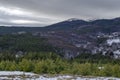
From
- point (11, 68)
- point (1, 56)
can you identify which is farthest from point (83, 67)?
point (1, 56)

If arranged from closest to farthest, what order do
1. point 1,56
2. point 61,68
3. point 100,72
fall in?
1. point 100,72
2. point 61,68
3. point 1,56

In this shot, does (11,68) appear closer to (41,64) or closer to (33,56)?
(41,64)

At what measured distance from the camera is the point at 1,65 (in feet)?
224

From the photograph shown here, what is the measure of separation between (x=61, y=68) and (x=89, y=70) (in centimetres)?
1153

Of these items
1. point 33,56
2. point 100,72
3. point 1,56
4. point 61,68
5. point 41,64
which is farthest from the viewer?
point 33,56

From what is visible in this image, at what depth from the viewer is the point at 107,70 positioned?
187ft

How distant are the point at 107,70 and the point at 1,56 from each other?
54868 mm

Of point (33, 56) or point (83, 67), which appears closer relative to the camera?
point (83, 67)

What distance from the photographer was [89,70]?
5709 centimetres

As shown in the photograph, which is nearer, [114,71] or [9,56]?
[114,71]

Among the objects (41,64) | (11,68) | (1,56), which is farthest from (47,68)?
(1,56)

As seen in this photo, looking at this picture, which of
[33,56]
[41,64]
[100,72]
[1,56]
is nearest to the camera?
[100,72]

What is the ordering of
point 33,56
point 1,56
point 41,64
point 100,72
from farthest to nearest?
point 33,56 < point 1,56 < point 41,64 < point 100,72

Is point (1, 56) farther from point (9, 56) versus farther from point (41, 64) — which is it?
point (41, 64)
